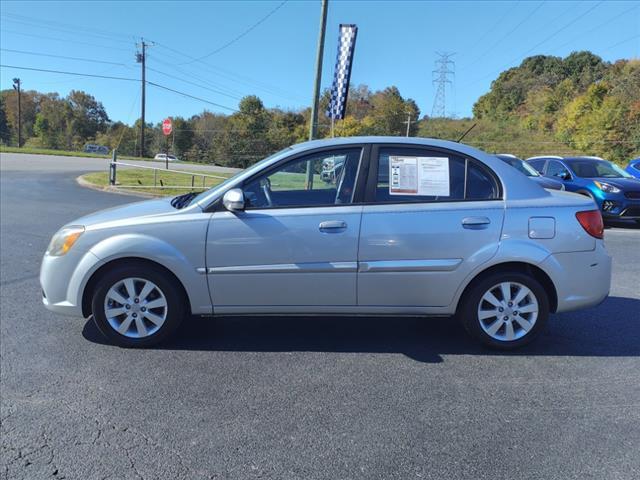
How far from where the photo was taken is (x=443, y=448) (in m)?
2.60

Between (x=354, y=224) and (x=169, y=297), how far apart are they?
1.57 m

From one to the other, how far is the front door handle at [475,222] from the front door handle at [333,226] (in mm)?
943

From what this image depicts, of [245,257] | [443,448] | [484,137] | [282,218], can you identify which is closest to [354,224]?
[282,218]

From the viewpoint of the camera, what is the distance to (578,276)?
→ 3779mm

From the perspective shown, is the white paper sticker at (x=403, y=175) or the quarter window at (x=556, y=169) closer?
the white paper sticker at (x=403, y=175)

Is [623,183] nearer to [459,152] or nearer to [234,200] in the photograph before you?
[459,152]

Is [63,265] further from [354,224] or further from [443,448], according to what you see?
[443,448]

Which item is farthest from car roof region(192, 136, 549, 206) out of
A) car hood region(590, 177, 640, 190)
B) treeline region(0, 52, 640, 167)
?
treeline region(0, 52, 640, 167)

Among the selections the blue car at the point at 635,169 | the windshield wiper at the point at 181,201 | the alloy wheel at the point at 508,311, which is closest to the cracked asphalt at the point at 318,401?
the alloy wheel at the point at 508,311

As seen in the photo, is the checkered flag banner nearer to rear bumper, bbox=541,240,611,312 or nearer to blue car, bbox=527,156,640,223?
blue car, bbox=527,156,640,223

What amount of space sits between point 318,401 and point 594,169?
11.3 metres

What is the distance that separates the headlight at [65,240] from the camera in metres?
3.77

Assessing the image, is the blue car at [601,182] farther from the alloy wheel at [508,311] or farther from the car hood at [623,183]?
the alloy wheel at [508,311]

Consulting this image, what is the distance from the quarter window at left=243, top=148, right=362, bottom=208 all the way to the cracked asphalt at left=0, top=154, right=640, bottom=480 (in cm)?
121
